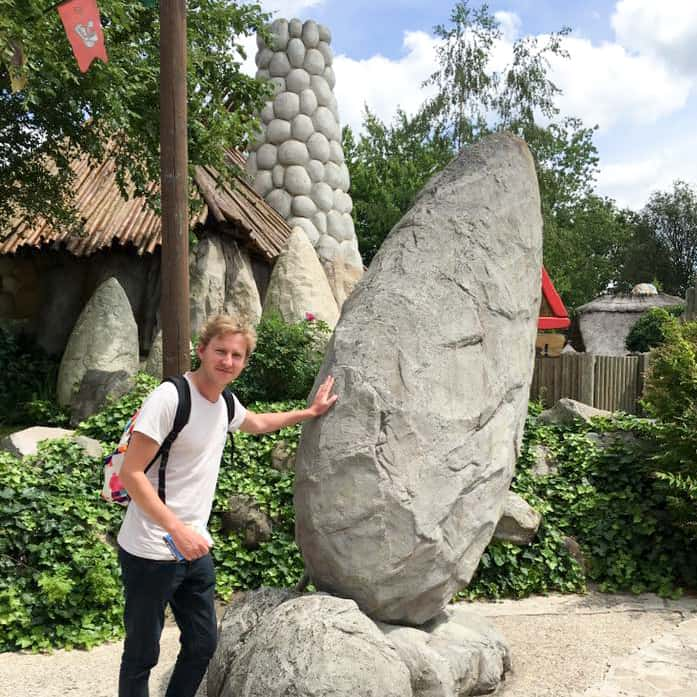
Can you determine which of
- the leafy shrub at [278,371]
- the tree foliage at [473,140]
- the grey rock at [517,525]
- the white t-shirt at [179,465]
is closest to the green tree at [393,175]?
the tree foliage at [473,140]

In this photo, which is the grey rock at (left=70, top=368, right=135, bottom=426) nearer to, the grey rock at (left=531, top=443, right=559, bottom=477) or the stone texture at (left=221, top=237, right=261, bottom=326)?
the stone texture at (left=221, top=237, right=261, bottom=326)

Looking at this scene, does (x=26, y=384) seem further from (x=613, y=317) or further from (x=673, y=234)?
(x=673, y=234)

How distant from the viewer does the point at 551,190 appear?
2392 cm

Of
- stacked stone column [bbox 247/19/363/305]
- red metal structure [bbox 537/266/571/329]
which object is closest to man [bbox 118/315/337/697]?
red metal structure [bbox 537/266/571/329]

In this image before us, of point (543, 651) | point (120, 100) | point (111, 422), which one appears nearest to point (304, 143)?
point (120, 100)

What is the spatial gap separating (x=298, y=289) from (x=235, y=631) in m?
8.69

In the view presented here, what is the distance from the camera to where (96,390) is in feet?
30.3

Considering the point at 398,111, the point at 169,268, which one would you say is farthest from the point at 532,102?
the point at 169,268

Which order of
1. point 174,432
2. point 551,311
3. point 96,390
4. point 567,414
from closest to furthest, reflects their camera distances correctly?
1. point 174,432
2. point 567,414
3. point 96,390
4. point 551,311

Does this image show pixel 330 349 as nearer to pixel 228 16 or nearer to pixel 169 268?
pixel 169 268

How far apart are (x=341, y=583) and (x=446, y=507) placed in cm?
61

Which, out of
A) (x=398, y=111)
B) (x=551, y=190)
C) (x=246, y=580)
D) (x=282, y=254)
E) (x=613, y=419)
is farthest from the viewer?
(x=398, y=111)

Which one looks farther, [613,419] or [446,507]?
[613,419]

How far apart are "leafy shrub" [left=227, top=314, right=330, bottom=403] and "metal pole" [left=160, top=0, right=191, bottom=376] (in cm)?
267
